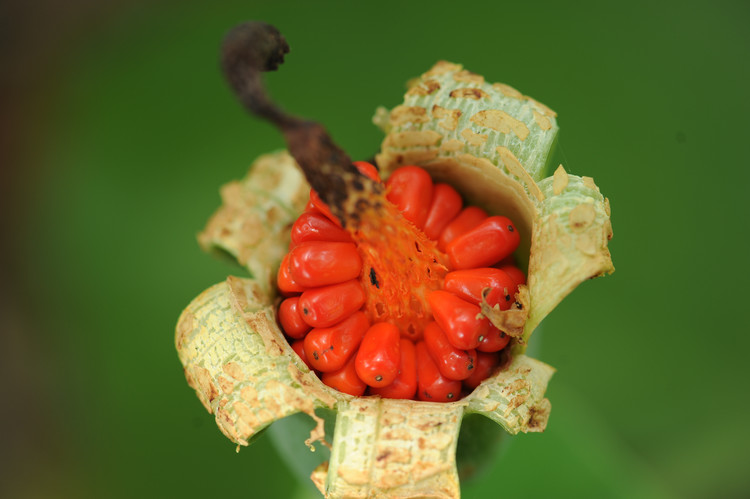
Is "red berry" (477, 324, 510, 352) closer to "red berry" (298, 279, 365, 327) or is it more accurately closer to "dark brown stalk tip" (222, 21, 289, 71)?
"red berry" (298, 279, 365, 327)

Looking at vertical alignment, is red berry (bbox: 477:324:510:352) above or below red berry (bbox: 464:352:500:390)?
above

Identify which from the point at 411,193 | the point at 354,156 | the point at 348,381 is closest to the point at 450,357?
the point at 348,381

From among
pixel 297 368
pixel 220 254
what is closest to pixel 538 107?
pixel 297 368

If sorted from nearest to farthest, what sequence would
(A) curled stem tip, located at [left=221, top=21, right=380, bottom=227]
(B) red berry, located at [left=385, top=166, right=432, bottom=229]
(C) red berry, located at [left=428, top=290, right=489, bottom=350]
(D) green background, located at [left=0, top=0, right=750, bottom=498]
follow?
(A) curled stem tip, located at [left=221, top=21, right=380, bottom=227], (C) red berry, located at [left=428, top=290, right=489, bottom=350], (B) red berry, located at [left=385, top=166, right=432, bottom=229], (D) green background, located at [left=0, top=0, right=750, bottom=498]

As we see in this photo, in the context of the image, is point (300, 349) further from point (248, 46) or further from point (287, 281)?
point (248, 46)

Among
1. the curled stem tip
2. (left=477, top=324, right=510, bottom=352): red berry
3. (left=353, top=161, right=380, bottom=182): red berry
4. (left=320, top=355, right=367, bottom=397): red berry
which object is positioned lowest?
(left=320, top=355, right=367, bottom=397): red berry

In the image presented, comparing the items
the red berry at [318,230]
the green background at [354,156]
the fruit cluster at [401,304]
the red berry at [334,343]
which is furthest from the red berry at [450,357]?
the green background at [354,156]

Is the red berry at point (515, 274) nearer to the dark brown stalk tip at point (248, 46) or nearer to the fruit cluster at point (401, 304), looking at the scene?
the fruit cluster at point (401, 304)

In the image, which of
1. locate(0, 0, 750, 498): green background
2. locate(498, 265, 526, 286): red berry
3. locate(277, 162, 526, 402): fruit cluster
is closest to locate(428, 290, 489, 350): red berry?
locate(277, 162, 526, 402): fruit cluster
